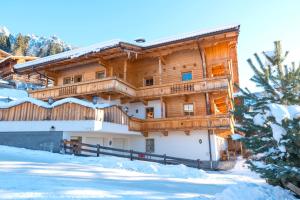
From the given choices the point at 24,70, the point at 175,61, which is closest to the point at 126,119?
the point at 175,61

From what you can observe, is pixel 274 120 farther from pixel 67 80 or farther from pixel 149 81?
pixel 67 80

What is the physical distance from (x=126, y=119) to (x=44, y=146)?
584 cm

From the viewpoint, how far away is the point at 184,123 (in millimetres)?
19406

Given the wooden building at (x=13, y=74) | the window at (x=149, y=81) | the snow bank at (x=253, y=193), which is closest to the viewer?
the snow bank at (x=253, y=193)

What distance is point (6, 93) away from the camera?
1501 inches

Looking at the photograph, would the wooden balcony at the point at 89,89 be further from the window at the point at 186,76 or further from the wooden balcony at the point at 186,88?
the window at the point at 186,76

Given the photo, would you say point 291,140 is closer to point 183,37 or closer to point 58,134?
point 58,134

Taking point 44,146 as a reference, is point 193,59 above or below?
above

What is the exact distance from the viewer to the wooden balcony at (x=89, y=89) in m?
19.5

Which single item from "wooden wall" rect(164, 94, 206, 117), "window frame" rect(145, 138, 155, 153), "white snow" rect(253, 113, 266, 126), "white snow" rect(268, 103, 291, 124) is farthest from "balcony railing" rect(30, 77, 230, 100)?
"white snow" rect(268, 103, 291, 124)

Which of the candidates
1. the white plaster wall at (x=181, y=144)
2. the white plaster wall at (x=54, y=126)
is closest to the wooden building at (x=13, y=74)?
the white plaster wall at (x=54, y=126)

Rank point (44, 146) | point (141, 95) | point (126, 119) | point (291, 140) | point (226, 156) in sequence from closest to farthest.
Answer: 1. point (291, 140)
2. point (44, 146)
3. point (126, 119)
4. point (226, 156)
5. point (141, 95)

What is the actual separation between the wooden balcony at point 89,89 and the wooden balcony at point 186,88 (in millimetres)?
1304

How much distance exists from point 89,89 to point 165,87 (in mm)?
5984
